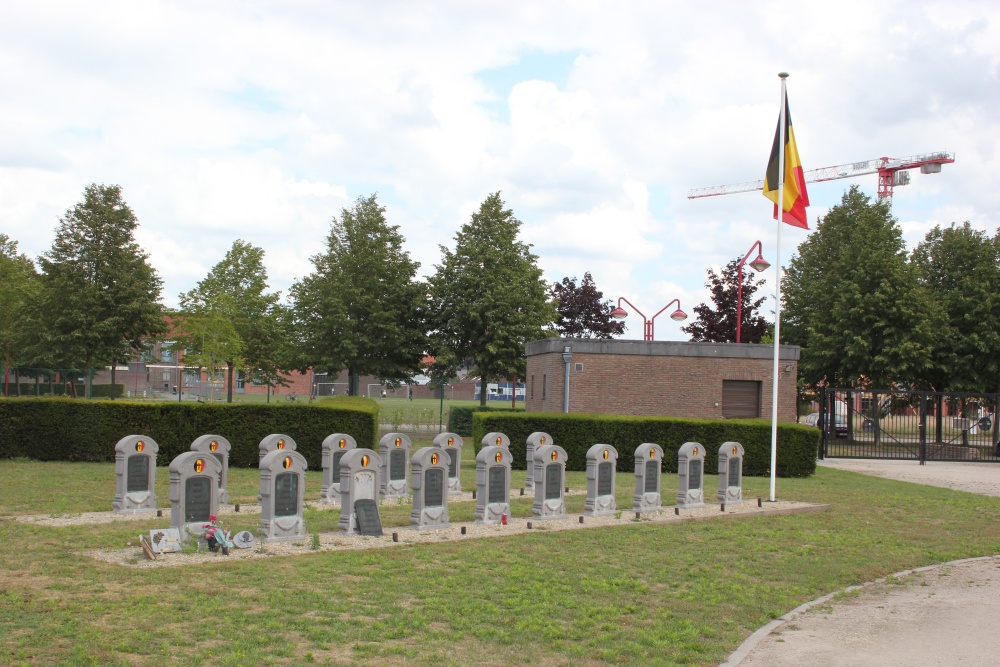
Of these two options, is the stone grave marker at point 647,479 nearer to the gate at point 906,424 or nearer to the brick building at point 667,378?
the brick building at point 667,378

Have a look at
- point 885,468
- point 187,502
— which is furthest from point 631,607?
point 885,468

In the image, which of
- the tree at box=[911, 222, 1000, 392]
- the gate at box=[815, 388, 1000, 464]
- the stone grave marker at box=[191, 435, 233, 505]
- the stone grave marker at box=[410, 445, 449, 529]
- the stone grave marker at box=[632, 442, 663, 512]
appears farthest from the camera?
the tree at box=[911, 222, 1000, 392]

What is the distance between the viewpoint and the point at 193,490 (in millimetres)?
11703

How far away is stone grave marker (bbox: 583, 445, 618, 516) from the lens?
1480cm

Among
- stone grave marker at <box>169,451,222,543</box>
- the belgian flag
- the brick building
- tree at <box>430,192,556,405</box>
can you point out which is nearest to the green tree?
tree at <box>430,192,556,405</box>

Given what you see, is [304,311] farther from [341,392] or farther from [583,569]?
[583,569]

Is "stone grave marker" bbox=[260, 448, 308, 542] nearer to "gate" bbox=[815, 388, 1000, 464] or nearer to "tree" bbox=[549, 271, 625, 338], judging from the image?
"gate" bbox=[815, 388, 1000, 464]

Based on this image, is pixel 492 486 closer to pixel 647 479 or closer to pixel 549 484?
pixel 549 484

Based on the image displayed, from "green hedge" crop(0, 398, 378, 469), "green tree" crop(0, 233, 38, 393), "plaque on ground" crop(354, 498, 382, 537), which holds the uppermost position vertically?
"green tree" crop(0, 233, 38, 393)

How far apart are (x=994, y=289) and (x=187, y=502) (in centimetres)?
→ 3661

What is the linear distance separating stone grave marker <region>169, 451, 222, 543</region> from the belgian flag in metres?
10.9

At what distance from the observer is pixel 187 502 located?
11.6m

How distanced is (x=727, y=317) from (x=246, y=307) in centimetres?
2431

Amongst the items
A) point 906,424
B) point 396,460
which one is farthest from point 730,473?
point 906,424
